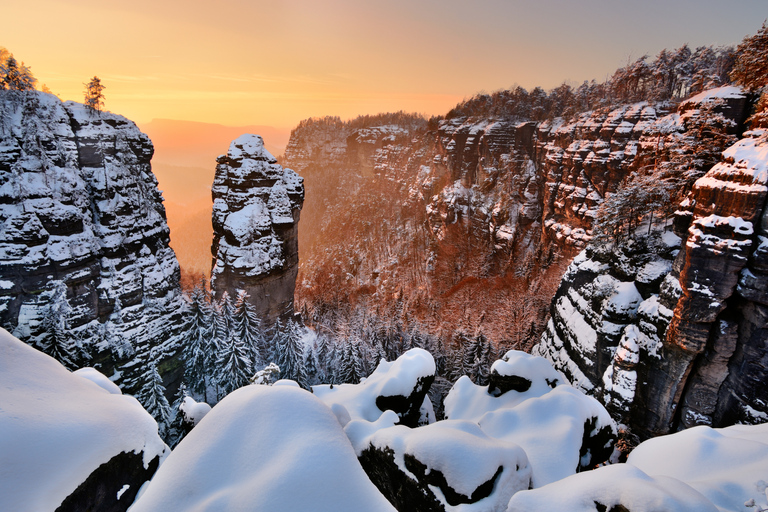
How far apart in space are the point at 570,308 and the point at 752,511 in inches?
919

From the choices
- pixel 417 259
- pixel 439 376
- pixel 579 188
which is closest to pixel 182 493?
pixel 439 376

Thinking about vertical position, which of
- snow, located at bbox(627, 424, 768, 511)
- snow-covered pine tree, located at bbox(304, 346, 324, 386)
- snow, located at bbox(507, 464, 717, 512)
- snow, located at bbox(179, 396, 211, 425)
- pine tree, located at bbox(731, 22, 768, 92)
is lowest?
snow-covered pine tree, located at bbox(304, 346, 324, 386)

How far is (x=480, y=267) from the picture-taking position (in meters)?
72.8

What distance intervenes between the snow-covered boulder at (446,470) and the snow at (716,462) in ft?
11.5

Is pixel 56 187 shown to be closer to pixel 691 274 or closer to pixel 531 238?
pixel 691 274

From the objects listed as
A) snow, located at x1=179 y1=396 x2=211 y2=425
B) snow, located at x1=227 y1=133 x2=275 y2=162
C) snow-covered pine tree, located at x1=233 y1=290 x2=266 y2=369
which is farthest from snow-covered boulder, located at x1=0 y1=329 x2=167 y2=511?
snow, located at x1=227 y1=133 x2=275 y2=162

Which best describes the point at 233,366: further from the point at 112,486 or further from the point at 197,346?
the point at 112,486

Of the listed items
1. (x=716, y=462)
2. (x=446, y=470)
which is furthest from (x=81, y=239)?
(x=716, y=462)

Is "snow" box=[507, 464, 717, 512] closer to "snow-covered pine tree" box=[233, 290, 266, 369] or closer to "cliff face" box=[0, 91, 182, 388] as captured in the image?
"snow-covered pine tree" box=[233, 290, 266, 369]

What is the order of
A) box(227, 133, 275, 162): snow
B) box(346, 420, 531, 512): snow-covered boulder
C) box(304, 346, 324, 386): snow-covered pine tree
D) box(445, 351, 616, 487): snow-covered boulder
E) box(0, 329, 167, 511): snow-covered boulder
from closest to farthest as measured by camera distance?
box(0, 329, 167, 511): snow-covered boulder < box(346, 420, 531, 512): snow-covered boulder < box(445, 351, 616, 487): snow-covered boulder < box(304, 346, 324, 386): snow-covered pine tree < box(227, 133, 275, 162): snow

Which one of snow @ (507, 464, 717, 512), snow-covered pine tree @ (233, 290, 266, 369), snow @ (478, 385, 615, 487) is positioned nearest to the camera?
snow @ (507, 464, 717, 512)

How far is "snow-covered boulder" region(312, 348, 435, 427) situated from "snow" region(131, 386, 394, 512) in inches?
385

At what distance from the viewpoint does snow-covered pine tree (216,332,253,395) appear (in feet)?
92.2

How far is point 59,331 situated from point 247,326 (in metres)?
13.3
